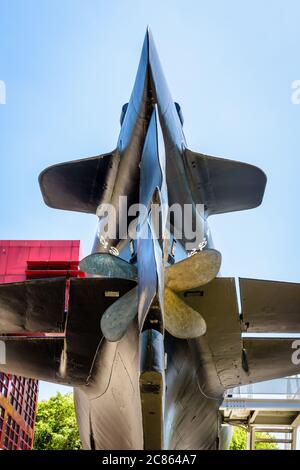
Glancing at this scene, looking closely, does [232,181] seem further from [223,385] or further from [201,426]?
[201,426]

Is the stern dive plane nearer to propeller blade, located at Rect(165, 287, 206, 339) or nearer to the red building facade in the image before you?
propeller blade, located at Rect(165, 287, 206, 339)

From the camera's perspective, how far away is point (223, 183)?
9.27 metres

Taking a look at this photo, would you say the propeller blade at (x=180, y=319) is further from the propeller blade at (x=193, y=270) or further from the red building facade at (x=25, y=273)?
the red building facade at (x=25, y=273)

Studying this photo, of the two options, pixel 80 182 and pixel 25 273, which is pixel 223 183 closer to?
pixel 80 182

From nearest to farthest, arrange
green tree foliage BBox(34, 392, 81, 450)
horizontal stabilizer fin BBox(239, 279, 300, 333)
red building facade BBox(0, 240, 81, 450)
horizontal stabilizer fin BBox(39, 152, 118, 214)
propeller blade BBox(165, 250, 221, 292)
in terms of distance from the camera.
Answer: propeller blade BBox(165, 250, 221, 292) < horizontal stabilizer fin BBox(239, 279, 300, 333) < horizontal stabilizer fin BBox(39, 152, 118, 214) < green tree foliage BBox(34, 392, 81, 450) < red building facade BBox(0, 240, 81, 450)

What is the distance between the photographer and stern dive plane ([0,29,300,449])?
661 cm

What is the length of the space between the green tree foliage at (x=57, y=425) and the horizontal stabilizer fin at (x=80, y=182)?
64.5 ft

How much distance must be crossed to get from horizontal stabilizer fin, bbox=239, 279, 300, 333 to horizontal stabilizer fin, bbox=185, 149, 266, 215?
2.47m

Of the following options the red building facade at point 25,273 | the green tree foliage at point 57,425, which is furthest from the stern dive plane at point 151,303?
the red building facade at point 25,273

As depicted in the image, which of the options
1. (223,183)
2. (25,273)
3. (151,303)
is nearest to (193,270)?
(151,303)

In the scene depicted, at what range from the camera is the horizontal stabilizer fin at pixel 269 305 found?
287 inches

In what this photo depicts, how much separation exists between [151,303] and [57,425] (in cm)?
2627

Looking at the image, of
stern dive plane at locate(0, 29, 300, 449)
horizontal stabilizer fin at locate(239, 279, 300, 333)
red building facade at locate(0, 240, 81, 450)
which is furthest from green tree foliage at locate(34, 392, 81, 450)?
horizontal stabilizer fin at locate(239, 279, 300, 333)
